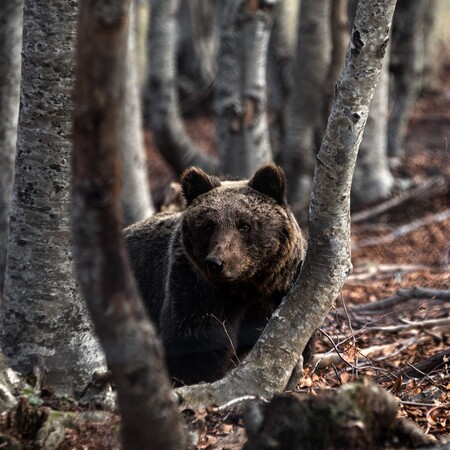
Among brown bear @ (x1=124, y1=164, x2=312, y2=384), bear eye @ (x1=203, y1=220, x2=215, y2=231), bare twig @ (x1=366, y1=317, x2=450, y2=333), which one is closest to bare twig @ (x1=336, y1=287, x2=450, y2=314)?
bare twig @ (x1=366, y1=317, x2=450, y2=333)

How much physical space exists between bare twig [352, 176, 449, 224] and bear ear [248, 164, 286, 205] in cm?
587

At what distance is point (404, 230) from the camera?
36.1 ft

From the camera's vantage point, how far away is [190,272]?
575 cm

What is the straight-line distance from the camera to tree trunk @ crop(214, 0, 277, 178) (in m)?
10.4

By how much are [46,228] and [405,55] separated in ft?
33.9

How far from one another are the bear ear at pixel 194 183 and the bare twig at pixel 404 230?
5.04m

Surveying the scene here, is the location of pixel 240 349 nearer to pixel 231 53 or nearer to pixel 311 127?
pixel 231 53

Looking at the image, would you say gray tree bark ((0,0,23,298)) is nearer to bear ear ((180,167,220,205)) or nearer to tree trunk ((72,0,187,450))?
bear ear ((180,167,220,205))

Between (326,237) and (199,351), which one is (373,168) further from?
(326,237)

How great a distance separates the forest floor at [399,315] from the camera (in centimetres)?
452

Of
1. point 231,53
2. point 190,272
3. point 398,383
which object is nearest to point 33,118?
point 190,272

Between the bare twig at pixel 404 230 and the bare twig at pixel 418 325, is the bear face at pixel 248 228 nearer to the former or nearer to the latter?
the bare twig at pixel 418 325

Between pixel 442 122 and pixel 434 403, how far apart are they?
43.8ft

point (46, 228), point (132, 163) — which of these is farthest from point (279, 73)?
point (46, 228)
